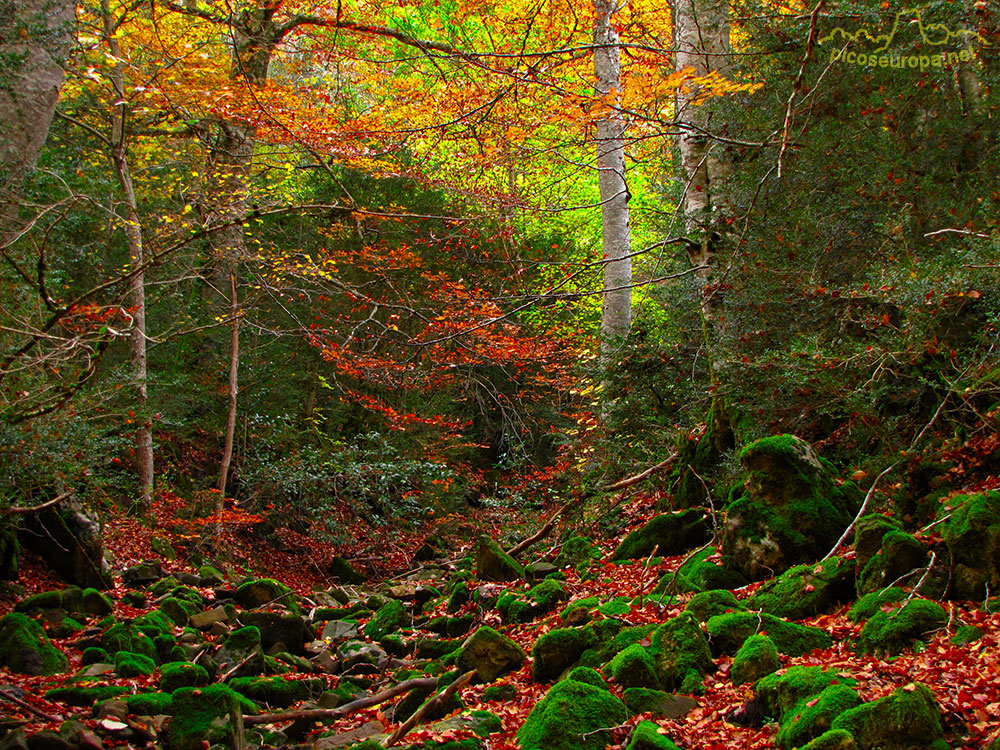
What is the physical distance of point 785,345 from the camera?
6.05 meters

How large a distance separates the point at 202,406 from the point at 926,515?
9.77 metres

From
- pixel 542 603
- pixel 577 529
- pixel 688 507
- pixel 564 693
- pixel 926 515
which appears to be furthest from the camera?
pixel 577 529

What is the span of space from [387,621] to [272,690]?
1.93 m

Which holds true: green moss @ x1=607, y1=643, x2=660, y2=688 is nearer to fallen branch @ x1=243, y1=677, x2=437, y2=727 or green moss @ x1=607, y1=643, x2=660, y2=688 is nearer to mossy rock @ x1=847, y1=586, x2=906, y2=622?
mossy rock @ x1=847, y1=586, x2=906, y2=622

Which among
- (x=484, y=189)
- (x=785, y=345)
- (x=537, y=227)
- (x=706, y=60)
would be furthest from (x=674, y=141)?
(x=537, y=227)

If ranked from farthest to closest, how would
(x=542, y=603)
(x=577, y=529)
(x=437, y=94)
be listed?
(x=437, y=94), (x=577, y=529), (x=542, y=603)

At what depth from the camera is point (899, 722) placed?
244 centimetres

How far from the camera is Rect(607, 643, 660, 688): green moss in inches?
142

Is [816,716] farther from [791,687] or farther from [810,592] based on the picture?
[810,592]

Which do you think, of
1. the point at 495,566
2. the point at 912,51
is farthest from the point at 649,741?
the point at 912,51

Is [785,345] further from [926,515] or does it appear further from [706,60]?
[706,60]

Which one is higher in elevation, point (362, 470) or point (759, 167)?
point (759, 167)

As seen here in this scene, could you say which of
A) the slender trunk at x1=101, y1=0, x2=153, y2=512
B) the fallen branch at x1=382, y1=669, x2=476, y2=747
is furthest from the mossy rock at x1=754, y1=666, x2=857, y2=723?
the slender trunk at x1=101, y1=0, x2=153, y2=512

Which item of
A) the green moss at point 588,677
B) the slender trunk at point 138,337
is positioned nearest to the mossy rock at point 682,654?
the green moss at point 588,677
